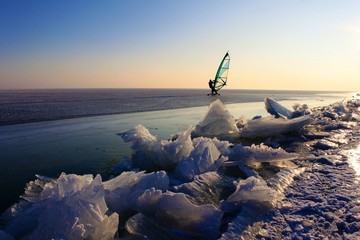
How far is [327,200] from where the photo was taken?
2752mm

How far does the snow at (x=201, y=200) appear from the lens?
212 cm

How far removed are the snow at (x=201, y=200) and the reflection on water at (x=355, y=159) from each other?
12 mm

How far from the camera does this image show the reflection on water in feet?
11.9

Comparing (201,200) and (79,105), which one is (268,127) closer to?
(201,200)

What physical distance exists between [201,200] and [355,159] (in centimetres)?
278

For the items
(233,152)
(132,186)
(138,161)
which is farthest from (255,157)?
(132,186)

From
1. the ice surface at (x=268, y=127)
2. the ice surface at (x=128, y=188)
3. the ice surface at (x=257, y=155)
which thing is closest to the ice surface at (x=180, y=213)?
the ice surface at (x=128, y=188)

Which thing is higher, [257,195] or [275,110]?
[275,110]

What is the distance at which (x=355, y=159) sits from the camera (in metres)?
4.21

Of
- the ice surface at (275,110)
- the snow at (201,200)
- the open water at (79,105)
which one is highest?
the ice surface at (275,110)

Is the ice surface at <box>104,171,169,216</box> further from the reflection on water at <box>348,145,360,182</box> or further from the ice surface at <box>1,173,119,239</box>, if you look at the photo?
the reflection on water at <box>348,145,360,182</box>

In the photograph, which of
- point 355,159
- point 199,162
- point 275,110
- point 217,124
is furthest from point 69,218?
point 275,110

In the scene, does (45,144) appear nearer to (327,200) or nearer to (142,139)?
(142,139)

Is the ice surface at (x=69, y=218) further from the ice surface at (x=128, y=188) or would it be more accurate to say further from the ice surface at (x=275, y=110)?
the ice surface at (x=275, y=110)
